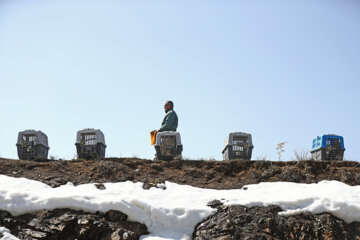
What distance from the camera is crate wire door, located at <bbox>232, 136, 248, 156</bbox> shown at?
470 inches

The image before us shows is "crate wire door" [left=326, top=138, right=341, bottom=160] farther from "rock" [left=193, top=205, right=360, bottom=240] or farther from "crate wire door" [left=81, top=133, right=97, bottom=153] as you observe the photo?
"crate wire door" [left=81, top=133, right=97, bottom=153]

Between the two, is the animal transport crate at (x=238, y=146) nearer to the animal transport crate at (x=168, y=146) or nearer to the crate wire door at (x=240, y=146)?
the crate wire door at (x=240, y=146)

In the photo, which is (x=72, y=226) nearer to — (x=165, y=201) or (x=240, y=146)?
(x=165, y=201)

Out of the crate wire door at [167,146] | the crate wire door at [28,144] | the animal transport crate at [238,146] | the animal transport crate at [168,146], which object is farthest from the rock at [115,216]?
the crate wire door at [28,144]

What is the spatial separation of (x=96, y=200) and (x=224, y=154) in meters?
5.49

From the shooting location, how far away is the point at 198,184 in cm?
980

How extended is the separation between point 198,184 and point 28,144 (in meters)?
5.67

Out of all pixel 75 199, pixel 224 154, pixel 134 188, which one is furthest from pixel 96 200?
pixel 224 154

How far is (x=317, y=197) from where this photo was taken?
26.7ft

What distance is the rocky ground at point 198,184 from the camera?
7332 millimetres

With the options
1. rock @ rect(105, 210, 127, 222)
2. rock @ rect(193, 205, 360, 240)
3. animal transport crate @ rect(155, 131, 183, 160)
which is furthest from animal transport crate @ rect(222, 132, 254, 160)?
rock @ rect(105, 210, 127, 222)

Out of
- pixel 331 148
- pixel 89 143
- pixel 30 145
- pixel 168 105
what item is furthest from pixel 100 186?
pixel 331 148

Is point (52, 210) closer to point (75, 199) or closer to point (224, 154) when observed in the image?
point (75, 199)

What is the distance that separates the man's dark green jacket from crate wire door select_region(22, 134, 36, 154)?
13.0 ft
